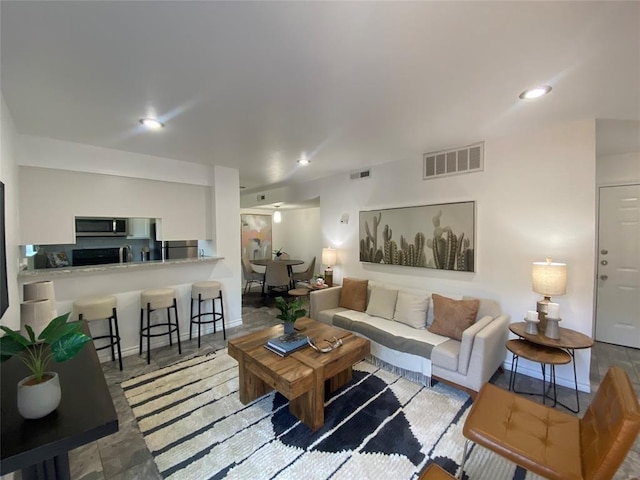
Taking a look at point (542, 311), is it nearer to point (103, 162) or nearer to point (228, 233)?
point (228, 233)

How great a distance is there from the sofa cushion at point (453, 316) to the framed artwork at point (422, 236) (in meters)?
0.47

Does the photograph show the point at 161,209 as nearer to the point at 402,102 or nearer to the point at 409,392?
the point at 402,102

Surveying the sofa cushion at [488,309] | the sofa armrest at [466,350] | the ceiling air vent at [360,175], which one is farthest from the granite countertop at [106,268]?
the sofa cushion at [488,309]

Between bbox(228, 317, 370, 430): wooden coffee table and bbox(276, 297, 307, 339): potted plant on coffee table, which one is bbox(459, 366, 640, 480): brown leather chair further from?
bbox(276, 297, 307, 339): potted plant on coffee table

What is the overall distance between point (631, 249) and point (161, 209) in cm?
602

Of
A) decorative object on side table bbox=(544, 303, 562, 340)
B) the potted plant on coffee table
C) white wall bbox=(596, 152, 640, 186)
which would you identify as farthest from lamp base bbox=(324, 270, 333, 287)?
white wall bbox=(596, 152, 640, 186)

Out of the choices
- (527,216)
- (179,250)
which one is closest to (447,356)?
(527,216)

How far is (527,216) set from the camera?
275cm

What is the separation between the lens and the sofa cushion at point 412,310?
3055 millimetres

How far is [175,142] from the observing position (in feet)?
9.71

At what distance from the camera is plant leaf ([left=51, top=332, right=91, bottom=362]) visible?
1.01m

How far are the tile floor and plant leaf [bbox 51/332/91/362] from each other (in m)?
1.20

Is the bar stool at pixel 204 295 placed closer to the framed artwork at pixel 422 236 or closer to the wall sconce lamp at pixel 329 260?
the wall sconce lamp at pixel 329 260

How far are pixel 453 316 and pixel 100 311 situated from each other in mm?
3719
